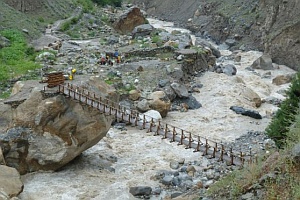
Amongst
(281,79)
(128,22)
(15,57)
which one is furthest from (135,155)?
(128,22)

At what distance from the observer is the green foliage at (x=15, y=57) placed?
25.5 meters

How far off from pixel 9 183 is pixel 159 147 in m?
7.12

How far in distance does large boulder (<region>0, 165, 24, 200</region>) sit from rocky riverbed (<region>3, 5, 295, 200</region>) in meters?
0.44

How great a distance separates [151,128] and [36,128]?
3954mm

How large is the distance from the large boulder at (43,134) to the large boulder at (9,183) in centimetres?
159

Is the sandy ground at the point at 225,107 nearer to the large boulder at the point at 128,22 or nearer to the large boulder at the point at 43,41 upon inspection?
the large boulder at the point at 43,41

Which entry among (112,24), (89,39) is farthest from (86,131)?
(112,24)

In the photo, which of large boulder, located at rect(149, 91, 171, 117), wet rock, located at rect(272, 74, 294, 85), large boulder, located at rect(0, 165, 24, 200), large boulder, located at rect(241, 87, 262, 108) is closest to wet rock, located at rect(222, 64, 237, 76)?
wet rock, located at rect(272, 74, 294, 85)

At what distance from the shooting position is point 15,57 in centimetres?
2795

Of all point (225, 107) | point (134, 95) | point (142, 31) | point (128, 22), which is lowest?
point (225, 107)

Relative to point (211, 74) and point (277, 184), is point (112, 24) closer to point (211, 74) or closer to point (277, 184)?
point (211, 74)

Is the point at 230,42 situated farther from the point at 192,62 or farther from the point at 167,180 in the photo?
the point at 167,180

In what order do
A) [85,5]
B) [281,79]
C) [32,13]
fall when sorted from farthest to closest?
1. [85,5]
2. [32,13]
3. [281,79]

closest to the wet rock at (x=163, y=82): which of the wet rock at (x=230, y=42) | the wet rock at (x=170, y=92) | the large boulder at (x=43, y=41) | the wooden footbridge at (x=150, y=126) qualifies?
the wet rock at (x=170, y=92)
